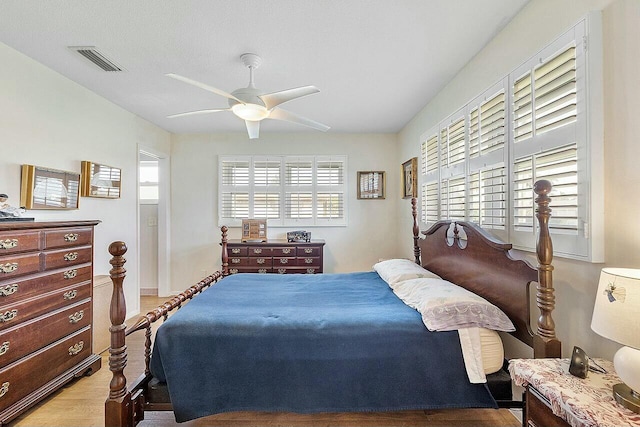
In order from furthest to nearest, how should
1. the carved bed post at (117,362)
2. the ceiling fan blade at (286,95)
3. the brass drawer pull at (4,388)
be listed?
the ceiling fan blade at (286,95) → the brass drawer pull at (4,388) → the carved bed post at (117,362)

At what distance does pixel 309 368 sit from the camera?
1679mm

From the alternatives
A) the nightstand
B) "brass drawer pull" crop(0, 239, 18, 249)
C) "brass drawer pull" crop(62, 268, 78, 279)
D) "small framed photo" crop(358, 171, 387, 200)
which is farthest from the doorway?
the nightstand

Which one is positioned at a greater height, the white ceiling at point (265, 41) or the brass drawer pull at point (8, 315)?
the white ceiling at point (265, 41)

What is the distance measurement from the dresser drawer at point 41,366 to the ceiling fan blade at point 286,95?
245 cm

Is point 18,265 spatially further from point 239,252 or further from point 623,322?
point 623,322

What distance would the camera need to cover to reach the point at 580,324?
153 centimetres

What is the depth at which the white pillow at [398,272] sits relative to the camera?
246 centimetres

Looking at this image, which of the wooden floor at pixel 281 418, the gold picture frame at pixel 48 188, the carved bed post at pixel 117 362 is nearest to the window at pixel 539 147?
the wooden floor at pixel 281 418

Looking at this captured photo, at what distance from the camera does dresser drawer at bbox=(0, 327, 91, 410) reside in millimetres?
1943

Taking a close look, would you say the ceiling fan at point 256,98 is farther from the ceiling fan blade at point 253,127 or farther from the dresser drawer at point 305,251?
the dresser drawer at point 305,251

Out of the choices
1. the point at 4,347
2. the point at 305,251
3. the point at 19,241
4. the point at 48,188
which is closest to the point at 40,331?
the point at 4,347

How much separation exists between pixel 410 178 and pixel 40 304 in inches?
157

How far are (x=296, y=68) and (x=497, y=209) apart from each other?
2.01 m

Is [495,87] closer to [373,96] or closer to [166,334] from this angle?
[373,96]
